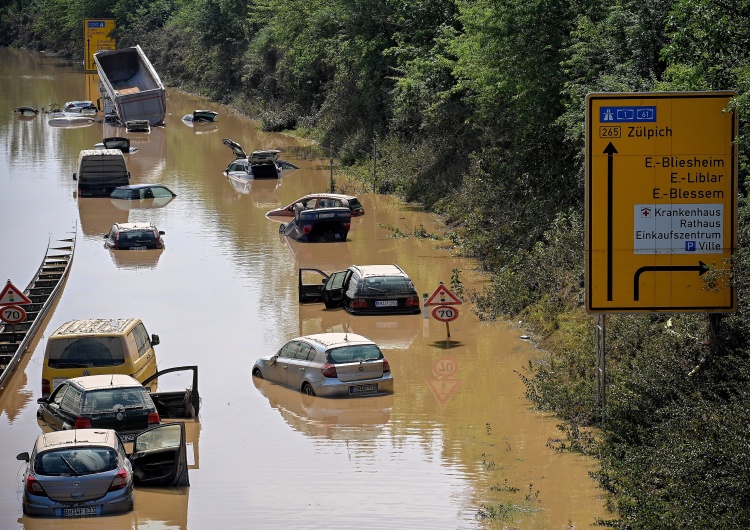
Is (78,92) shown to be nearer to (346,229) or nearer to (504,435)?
(346,229)

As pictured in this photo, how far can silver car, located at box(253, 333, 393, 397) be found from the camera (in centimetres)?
2202

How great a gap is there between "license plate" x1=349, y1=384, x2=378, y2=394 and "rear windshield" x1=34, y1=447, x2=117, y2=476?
6710 mm

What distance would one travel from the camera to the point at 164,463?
17.3 meters

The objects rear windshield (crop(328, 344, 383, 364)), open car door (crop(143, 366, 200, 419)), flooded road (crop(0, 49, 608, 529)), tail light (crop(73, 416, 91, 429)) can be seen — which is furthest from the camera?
rear windshield (crop(328, 344, 383, 364))

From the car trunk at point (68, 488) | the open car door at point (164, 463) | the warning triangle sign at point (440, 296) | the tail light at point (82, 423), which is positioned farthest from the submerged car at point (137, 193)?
the car trunk at point (68, 488)

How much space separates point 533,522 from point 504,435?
394 cm

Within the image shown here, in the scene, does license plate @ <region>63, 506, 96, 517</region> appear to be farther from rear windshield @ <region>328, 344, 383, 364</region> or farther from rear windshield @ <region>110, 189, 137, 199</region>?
rear windshield @ <region>110, 189, 137, 199</region>

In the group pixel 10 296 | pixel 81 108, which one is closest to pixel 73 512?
pixel 10 296

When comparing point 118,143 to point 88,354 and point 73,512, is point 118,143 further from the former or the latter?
point 73,512

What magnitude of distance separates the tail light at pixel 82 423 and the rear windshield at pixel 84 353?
2.93m

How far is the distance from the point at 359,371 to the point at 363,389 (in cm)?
34

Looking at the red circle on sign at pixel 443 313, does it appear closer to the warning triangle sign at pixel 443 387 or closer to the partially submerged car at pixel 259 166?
the warning triangle sign at pixel 443 387

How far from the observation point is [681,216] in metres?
18.1

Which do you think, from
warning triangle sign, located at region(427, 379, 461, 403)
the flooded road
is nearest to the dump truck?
the flooded road
